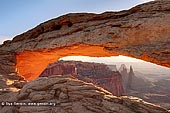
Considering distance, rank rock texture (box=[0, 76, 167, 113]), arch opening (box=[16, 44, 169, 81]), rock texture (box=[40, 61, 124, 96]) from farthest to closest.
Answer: rock texture (box=[40, 61, 124, 96]) < arch opening (box=[16, 44, 169, 81]) < rock texture (box=[0, 76, 167, 113])

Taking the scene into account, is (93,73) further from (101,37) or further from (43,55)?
(101,37)

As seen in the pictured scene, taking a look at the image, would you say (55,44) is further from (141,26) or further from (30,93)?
(141,26)

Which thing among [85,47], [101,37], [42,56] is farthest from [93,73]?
[101,37]

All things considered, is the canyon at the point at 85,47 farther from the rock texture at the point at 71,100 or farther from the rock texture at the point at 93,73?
the rock texture at the point at 93,73

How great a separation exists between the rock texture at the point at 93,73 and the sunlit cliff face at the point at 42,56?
33783 millimetres

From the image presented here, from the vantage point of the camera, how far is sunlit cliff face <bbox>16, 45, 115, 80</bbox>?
67.5 ft

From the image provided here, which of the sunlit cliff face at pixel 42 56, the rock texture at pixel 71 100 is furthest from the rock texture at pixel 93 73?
the rock texture at pixel 71 100

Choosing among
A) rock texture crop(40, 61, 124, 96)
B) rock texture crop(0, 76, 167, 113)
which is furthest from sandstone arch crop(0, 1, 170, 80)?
rock texture crop(40, 61, 124, 96)

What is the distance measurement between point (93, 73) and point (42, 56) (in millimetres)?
46797

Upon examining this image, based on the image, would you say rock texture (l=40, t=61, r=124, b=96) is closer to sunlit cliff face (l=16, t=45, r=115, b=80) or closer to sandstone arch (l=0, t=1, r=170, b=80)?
sunlit cliff face (l=16, t=45, r=115, b=80)

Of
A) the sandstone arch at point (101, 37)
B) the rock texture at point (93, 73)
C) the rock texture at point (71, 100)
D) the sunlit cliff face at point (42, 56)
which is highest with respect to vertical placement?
the sandstone arch at point (101, 37)

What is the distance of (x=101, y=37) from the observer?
17625mm

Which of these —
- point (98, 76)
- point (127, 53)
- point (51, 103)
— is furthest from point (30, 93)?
point (98, 76)

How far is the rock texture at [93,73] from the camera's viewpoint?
208 ft
